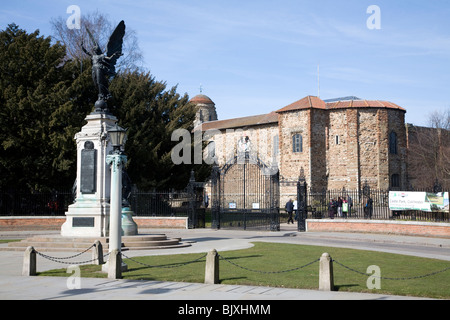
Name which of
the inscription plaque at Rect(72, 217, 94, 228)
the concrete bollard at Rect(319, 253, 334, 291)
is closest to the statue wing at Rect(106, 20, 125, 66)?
the inscription plaque at Rect(72, 217, 94, 228)

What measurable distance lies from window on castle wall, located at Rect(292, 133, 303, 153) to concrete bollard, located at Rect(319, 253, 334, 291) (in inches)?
1676

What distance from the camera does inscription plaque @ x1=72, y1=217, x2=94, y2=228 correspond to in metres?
16.7

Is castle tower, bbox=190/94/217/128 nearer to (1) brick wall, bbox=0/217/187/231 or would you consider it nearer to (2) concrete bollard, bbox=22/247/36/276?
(1) brick wall, bbox=0/217/187/231

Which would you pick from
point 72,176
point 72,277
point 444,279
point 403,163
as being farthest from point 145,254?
point 403,163

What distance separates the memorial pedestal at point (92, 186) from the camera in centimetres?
1670

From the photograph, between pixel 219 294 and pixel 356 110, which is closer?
pixel 219 294

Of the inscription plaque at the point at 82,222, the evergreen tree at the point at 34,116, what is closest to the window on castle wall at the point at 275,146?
the evergreen tree at the point at 34,116

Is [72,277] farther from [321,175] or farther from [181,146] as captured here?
[321,175]

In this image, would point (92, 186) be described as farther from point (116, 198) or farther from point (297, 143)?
point (297, 143)

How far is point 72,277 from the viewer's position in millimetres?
10711

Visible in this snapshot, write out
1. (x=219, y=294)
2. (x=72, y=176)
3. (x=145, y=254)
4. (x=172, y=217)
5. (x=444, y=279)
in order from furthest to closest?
(x=72, y=176) < (x=172, y=217) < (x=145, y=254) < (x=444, y=279) < (x=219, y=294)

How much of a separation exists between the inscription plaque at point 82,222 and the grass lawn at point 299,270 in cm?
329

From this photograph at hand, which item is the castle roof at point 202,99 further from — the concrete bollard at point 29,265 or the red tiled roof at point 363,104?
the concrete bollard at point 29,265

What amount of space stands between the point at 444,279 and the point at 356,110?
1622 inches
